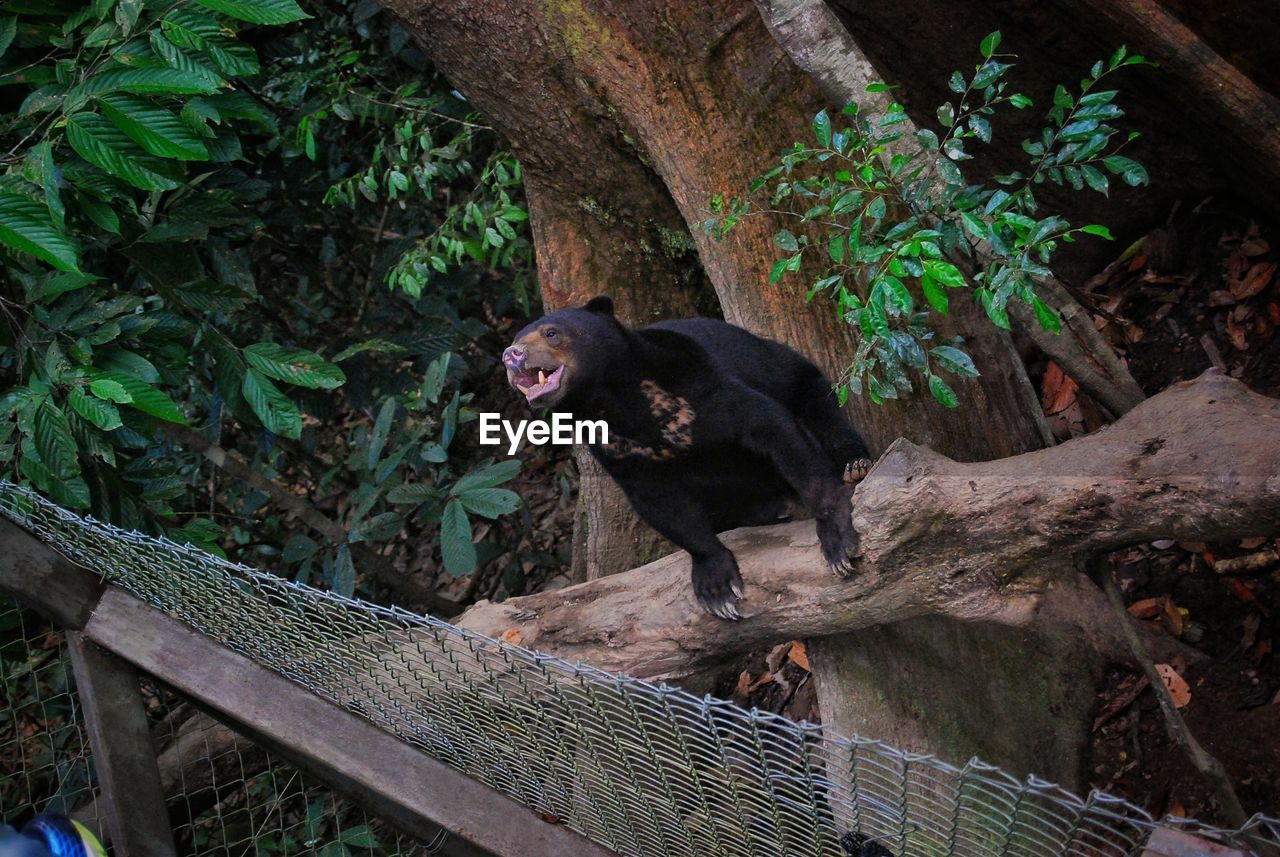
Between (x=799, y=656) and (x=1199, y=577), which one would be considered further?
(x=799, y=656)

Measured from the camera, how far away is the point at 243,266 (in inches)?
188

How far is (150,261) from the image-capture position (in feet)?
14.1

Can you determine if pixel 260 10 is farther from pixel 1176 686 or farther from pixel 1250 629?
pixel 1250 629

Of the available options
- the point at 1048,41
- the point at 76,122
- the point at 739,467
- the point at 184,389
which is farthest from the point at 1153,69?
the point at 184,389

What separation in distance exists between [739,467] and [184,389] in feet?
10.5

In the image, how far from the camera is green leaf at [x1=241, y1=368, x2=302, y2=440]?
4113mm

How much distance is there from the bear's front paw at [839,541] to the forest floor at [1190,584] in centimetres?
97

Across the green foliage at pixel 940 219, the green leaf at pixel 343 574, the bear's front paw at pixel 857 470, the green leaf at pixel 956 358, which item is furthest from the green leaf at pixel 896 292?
the green leaf at pixel 343 574

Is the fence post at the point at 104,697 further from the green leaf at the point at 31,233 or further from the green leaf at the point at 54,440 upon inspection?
the green leaf at the point at 31,233

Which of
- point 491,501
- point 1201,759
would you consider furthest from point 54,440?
point 1201,759

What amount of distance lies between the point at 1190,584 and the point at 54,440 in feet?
12.1

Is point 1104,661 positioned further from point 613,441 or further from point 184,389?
point 184,389

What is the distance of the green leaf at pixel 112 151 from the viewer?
334 centimetres

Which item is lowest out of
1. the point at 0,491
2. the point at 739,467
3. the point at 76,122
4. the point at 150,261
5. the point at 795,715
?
the point at 795,715
